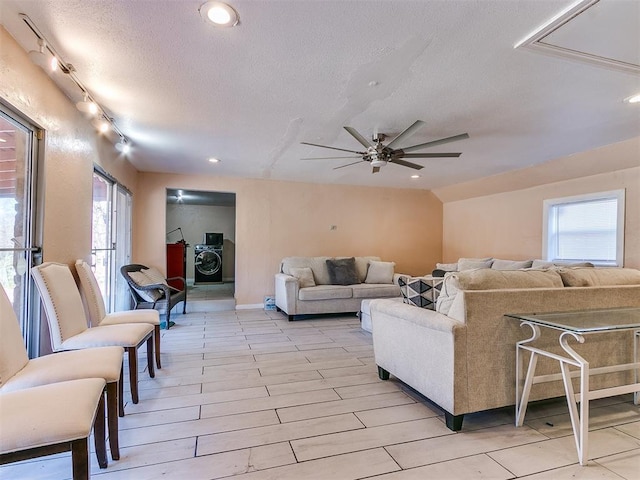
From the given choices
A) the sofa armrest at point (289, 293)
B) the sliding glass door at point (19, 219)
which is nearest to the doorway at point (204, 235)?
the sofa armrest at point (289, 293)

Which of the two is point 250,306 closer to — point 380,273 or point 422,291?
point 380,273

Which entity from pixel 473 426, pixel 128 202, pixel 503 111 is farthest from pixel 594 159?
pixel 128 202

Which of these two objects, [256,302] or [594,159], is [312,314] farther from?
[594,159]

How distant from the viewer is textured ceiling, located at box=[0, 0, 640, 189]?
1.73 metres

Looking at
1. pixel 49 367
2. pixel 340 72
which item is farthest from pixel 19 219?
pixel 340 72

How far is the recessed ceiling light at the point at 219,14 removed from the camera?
5.41 ft

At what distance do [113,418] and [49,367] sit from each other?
1.36 feet

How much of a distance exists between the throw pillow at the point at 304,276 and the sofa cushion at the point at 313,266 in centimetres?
A: 17

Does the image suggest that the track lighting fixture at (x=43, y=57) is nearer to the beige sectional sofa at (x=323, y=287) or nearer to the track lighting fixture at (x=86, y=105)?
the track lighting fixture at (x=86, y=105)

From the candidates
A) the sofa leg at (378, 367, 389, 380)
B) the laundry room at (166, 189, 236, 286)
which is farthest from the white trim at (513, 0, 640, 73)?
the laundry room at (166, 189, 236, 286)

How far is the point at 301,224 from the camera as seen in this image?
6215 mm

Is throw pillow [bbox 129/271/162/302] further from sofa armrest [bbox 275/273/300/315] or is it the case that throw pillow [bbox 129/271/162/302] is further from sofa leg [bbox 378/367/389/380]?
sofa leg [bbox 378/367/389/380]

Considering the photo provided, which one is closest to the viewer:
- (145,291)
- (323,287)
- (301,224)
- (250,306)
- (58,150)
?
(58,150)

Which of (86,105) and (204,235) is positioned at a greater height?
(86,105)
